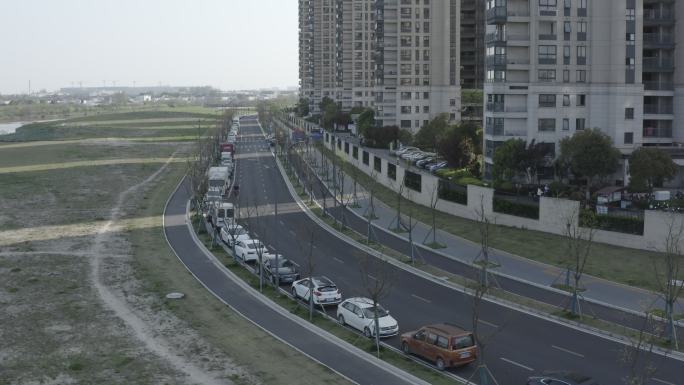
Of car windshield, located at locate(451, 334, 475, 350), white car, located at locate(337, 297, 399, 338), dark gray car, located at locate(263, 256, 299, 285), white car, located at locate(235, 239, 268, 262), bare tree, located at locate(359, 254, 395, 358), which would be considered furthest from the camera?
white car, located at locate(235, 239, 268, 262)

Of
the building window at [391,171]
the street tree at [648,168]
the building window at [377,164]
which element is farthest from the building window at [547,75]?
the building window at [377,164]

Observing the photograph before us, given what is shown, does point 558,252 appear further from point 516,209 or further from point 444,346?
A: point 444,346

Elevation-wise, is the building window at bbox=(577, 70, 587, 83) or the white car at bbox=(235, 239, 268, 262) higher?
the building window at bbox=(577, 70, 587, 83)

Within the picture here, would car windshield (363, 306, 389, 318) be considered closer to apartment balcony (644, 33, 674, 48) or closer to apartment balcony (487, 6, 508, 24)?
apartment balcony (487, 6, 508, 24)

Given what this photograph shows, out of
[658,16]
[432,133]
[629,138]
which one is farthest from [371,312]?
[432,133]

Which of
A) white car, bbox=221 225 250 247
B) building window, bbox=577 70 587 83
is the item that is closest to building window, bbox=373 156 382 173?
building window, bbox=577 70 587 83

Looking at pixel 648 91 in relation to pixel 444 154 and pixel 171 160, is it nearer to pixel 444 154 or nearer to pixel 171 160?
pixel 444 154

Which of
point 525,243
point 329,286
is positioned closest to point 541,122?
point 525,243
